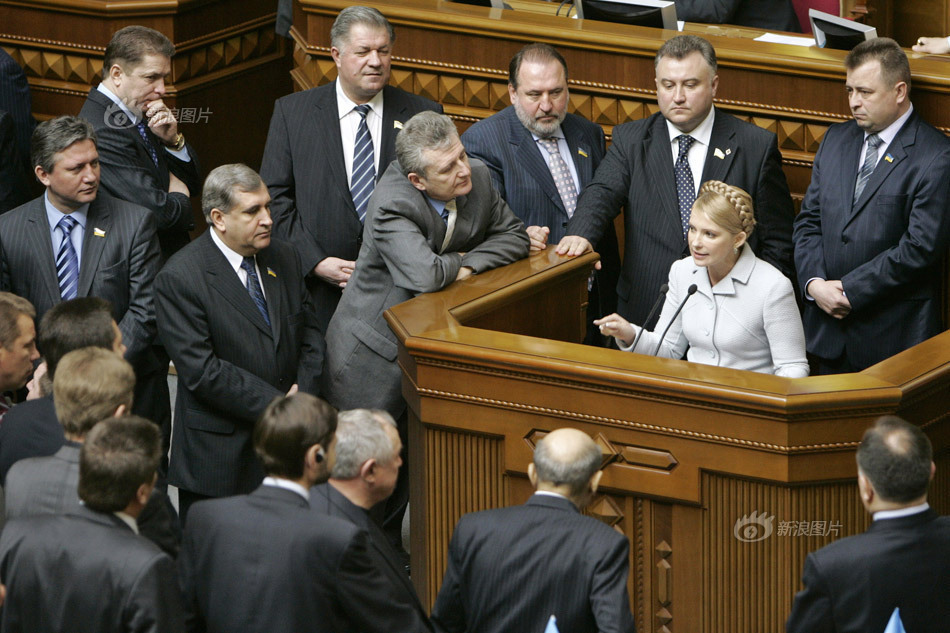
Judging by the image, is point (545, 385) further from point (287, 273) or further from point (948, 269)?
point (948, 269)

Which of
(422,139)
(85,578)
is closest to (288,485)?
(85,578)

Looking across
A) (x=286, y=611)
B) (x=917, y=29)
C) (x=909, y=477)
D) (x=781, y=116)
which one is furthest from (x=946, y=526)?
(x=917, y=29)

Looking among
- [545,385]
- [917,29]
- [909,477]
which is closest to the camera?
[909,477]

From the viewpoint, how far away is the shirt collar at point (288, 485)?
2.65 metres

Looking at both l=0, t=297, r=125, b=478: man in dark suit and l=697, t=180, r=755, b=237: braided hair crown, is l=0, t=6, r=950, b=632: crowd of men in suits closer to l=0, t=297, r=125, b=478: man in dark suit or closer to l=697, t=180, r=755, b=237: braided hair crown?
l=0, t=297, r=125, b=478: man in dark suit

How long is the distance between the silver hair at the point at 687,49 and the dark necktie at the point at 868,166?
1.84ft

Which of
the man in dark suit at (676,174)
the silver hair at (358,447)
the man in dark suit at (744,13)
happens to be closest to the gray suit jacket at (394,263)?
the man in dark suit at (676,174)

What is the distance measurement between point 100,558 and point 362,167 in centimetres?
241

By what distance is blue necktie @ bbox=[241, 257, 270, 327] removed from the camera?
3.84 m

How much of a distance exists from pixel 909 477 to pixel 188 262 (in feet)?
6.78

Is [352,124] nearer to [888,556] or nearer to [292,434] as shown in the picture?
[292,434]

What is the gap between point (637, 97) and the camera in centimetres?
519

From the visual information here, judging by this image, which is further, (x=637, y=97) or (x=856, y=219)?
(x=637, y=97)

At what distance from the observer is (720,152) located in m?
4.44
